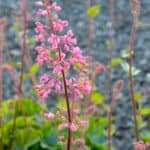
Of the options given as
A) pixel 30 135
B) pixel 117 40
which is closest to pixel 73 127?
pixel 30 135

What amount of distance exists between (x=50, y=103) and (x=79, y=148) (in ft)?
7.42

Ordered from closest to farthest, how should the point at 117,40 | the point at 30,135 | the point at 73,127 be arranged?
the point at 73,127, the point at 30,135, the point at 117,40

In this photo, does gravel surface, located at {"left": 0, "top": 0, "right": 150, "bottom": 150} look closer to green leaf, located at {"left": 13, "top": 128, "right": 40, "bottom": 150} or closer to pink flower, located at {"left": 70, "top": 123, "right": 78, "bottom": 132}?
→ green leaf, located at {"left": 13, "top": 128, "right": 40, "bottom": 150}

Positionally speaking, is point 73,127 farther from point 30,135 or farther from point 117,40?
point 117,40

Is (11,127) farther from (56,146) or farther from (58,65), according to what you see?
(58,65)

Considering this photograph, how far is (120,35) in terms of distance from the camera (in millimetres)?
4648

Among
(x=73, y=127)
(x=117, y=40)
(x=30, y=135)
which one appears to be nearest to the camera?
(x=73, y=127)

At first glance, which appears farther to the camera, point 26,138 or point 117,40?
point 117,40

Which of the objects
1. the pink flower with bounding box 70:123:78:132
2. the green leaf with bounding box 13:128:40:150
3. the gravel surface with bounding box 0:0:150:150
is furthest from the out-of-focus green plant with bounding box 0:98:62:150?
the gravel surface with bounding box 0:0:150:150

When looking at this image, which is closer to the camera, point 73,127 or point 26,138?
point 73,127

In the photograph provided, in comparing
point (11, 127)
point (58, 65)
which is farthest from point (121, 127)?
point (58, 65)

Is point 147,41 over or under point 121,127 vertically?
over

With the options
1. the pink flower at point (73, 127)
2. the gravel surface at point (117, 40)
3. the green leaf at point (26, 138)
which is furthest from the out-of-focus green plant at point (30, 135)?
the gravel surface at point (117, 40)

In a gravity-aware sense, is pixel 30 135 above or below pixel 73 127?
below
